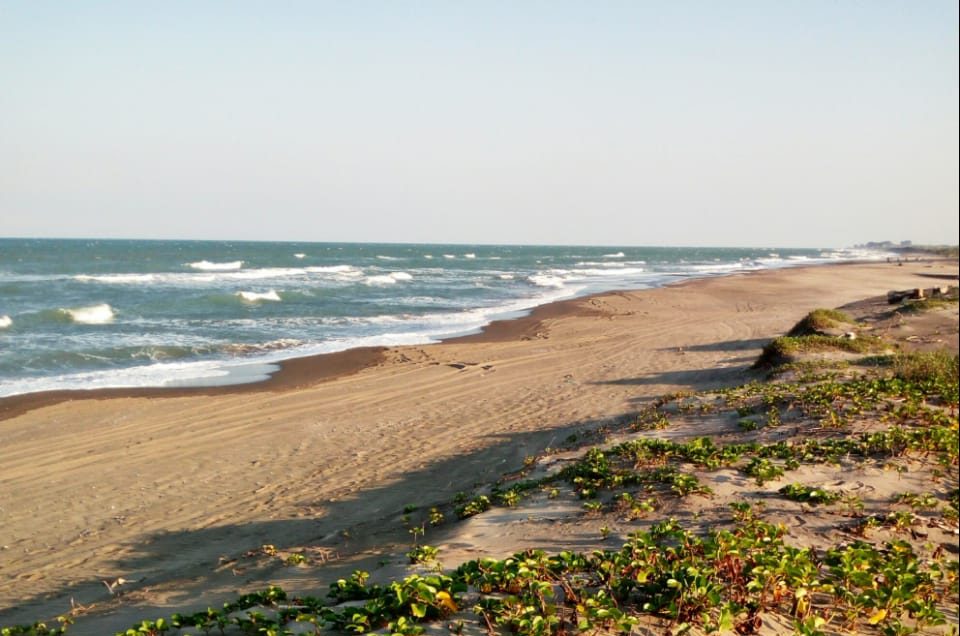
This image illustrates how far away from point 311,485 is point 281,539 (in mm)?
1754

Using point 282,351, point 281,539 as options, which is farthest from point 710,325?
point 281,539

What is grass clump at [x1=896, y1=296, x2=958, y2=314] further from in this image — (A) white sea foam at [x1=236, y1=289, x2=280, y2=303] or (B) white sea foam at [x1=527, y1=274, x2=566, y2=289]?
(B) white sea foam at [x1=527, y1=274, x2=566, y2=289]

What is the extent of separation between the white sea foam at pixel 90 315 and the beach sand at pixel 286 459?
37.2ft

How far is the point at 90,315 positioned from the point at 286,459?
63.0 ft

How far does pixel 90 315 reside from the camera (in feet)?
84.4

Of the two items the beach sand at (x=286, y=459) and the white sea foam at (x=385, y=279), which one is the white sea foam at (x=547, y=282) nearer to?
the white sea foam at (x=385, y=279)

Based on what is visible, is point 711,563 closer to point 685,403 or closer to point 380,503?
point 380,503

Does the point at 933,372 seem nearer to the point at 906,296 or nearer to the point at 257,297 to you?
the point at 906,296

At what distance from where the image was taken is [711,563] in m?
4.38

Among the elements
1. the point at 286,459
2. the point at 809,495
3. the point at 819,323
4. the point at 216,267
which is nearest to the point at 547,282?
the point at 216,267

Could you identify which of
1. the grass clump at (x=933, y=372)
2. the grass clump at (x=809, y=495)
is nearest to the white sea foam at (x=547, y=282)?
the grass clump at (x=933, y=372)

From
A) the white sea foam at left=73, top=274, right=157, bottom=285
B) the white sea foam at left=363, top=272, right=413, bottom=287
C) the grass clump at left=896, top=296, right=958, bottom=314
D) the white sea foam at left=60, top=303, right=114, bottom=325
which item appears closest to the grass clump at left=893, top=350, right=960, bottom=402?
the grass clump at left=896, top=296, right=958, bottom=314

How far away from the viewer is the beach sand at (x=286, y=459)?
249 inches

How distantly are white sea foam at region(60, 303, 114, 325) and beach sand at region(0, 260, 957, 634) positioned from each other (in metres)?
11.3
